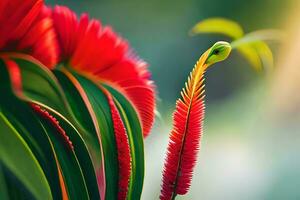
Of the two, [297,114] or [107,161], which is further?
[297,114]

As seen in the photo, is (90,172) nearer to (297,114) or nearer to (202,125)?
(202,125)

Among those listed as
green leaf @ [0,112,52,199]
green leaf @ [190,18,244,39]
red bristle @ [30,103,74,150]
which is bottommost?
green leaf @ [0,112,52,199]

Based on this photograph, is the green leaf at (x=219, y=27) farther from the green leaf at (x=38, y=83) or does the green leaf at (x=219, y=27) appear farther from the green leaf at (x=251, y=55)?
the green leaf at (x=38, y=83)

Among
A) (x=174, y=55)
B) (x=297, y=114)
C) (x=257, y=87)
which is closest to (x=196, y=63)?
(x=174, y=55)

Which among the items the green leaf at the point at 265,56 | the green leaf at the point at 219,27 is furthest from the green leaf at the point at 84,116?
the green leaf at the point at 265,56

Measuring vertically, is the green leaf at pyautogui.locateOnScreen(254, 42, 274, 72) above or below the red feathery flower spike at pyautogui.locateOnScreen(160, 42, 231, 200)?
above

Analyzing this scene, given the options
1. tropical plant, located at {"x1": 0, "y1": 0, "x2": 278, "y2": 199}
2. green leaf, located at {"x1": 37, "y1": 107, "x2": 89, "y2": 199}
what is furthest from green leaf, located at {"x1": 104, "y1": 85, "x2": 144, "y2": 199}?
green leaf, located at {"x1": 37, "y1": 107, "x2": 89, "y2": 199}

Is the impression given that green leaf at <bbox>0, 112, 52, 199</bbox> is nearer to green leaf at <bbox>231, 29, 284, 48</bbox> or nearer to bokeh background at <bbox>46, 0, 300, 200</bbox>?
bokeh background at <bbox>46, 0, 300, 200</bbox>

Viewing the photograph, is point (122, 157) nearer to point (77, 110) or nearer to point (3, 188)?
point (77, 110)
